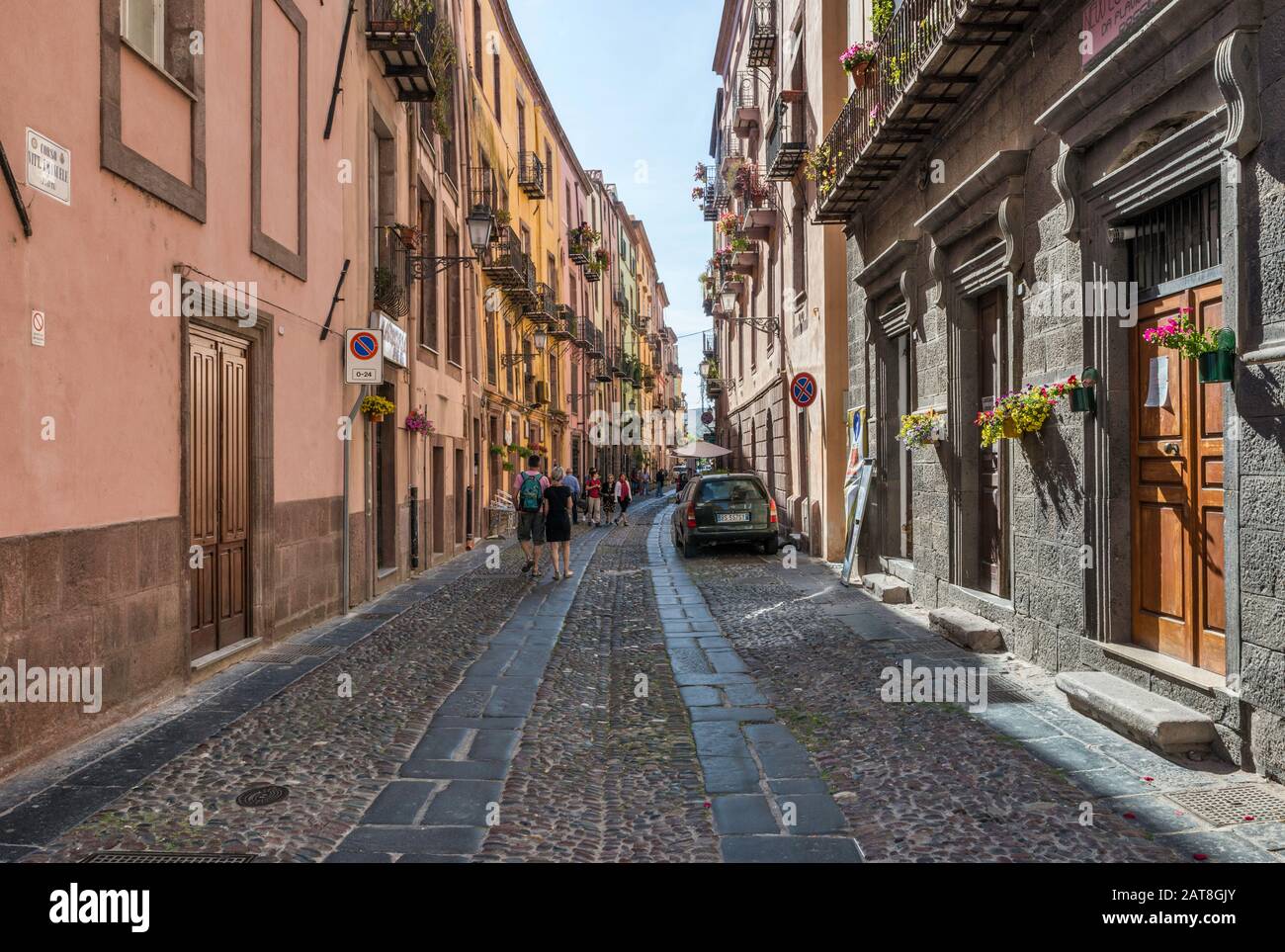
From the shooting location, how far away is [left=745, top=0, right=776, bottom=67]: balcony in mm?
20656

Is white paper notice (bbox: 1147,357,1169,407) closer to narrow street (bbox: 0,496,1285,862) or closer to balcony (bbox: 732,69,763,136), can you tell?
narrow street (bbox: 0,496,1285,862)

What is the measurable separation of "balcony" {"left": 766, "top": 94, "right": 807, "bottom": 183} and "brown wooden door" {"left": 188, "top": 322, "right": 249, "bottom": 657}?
1140 cm

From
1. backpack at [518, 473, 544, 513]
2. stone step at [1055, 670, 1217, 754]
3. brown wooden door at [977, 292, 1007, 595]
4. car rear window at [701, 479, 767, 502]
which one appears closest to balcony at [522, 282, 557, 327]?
car rear window at [701, 479, 767, 502]

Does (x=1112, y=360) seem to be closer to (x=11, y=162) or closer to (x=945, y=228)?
(x=945, y=228)

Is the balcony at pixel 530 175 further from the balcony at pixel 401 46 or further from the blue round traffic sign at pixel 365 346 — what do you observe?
the blue round traffic sign at pixel 365 346

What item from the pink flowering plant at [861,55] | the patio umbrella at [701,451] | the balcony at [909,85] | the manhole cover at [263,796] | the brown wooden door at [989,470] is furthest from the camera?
the patio umbrella at [701,451]

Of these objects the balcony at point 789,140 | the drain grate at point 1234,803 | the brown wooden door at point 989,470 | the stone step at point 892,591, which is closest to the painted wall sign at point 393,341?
the stone step at point 892,591

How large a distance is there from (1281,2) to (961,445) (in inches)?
190

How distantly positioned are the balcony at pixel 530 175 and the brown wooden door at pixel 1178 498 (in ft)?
77.4

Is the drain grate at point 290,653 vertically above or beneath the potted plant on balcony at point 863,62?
beneath

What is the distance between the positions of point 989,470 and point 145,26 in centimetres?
750

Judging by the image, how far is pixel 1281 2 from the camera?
4.39m

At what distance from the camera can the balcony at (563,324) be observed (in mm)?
30025

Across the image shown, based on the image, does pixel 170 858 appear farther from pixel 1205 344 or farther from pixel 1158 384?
pixel 1158 384
